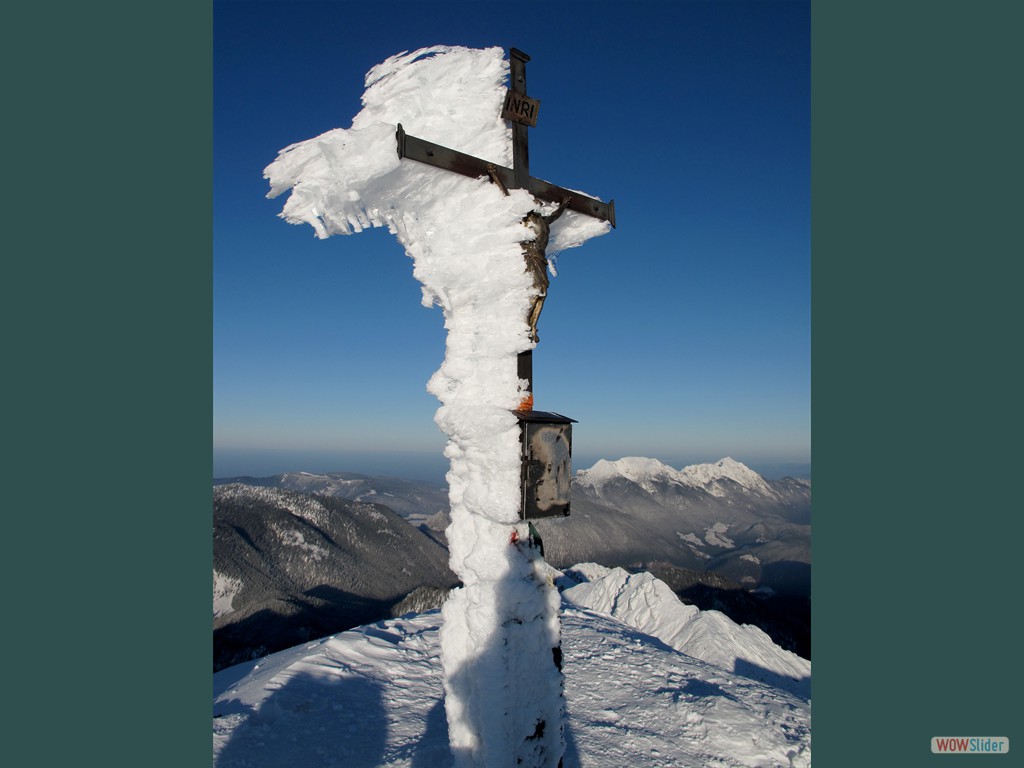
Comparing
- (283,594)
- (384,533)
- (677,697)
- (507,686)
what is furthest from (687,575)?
(507,686)

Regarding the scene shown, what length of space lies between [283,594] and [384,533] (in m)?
17.3

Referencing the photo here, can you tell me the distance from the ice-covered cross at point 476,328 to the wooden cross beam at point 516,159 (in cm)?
2

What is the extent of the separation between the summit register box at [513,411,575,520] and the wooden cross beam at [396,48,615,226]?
1.96 m

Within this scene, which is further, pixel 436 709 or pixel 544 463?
pixel 436 709

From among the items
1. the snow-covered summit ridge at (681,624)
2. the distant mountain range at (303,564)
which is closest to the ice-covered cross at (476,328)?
the snow-covered summit ridge at (681,624)

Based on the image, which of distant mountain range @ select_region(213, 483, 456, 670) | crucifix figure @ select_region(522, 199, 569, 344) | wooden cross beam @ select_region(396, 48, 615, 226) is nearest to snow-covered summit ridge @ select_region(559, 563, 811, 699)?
distant mountain range @ select_region(213, 483, 456, 670)

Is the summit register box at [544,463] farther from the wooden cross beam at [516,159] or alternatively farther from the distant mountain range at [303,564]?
the distant mountain range at [303,564]

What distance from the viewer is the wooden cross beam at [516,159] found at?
397 cm

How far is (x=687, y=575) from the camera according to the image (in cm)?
5178

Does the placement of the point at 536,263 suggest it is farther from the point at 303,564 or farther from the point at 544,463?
the point at 303,564

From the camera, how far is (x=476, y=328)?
4.34m

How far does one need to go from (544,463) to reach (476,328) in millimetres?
1237

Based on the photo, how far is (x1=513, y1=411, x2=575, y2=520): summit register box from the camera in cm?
402

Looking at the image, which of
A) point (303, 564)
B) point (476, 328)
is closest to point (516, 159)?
point (476, 328)
